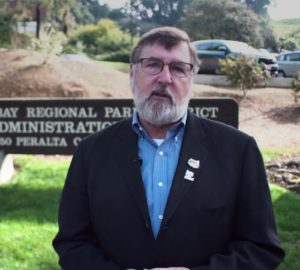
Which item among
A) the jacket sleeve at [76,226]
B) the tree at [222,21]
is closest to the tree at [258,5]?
the tree at [222,21]

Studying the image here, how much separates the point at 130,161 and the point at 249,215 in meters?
0.49

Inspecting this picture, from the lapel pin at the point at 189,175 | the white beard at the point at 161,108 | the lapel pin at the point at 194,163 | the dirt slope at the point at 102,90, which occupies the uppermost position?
the white beard at the point at 161,108

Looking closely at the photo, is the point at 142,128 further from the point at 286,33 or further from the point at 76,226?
the point at 286,33

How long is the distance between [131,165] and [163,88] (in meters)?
0.33

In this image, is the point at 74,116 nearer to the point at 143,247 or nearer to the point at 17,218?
the point at 17,218

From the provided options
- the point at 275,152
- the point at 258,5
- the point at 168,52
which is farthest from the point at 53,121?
the point at 258,5

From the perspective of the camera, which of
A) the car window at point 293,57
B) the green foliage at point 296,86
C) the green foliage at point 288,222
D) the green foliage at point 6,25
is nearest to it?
the green foliage at point 288,222

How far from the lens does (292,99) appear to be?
11.5 m

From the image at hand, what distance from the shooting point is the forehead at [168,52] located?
2.21 meters

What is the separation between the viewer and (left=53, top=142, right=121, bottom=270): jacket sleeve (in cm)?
223

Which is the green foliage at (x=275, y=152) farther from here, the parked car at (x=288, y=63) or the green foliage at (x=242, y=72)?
the green foliage at (x=242, y=72)

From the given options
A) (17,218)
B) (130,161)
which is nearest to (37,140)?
(17,218)

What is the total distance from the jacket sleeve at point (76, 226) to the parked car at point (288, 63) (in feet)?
28.2

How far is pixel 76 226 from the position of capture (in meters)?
2.25
